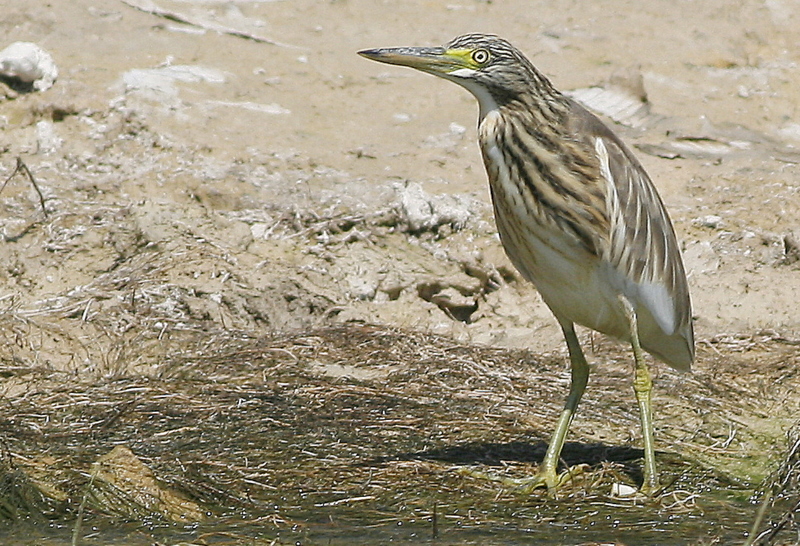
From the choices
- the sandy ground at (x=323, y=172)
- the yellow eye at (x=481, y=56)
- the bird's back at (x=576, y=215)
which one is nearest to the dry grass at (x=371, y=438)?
the sandy ground at (x=323, y=172)

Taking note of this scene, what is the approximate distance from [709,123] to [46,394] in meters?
5.77

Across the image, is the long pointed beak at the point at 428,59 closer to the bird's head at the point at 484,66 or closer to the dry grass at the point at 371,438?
the bird's head at the point at 484,66

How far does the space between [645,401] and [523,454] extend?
69 cm

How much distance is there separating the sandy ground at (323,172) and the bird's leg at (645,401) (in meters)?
1.75

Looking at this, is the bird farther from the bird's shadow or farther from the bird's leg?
the bird's shadow

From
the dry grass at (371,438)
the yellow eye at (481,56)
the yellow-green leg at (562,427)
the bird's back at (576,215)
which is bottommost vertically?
the dry grass at (371,438)

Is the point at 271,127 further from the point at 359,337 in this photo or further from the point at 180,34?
the point at 359,337

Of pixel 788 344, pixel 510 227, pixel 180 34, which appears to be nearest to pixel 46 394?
pixel 510 227

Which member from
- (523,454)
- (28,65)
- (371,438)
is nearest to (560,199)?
(523,454)

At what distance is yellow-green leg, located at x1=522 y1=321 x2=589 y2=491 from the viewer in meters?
5.41

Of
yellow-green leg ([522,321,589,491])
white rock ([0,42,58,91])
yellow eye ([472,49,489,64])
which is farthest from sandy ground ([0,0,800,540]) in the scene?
yellow eye ([472,49,489,64])

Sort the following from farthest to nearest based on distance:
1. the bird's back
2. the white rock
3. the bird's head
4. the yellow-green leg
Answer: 1. the white rock
2. the yellow-green leg
3. the bird's head
4. the bird's back

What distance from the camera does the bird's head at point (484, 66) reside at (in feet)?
17.2

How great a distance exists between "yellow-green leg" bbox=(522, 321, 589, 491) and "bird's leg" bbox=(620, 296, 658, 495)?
0.32m
